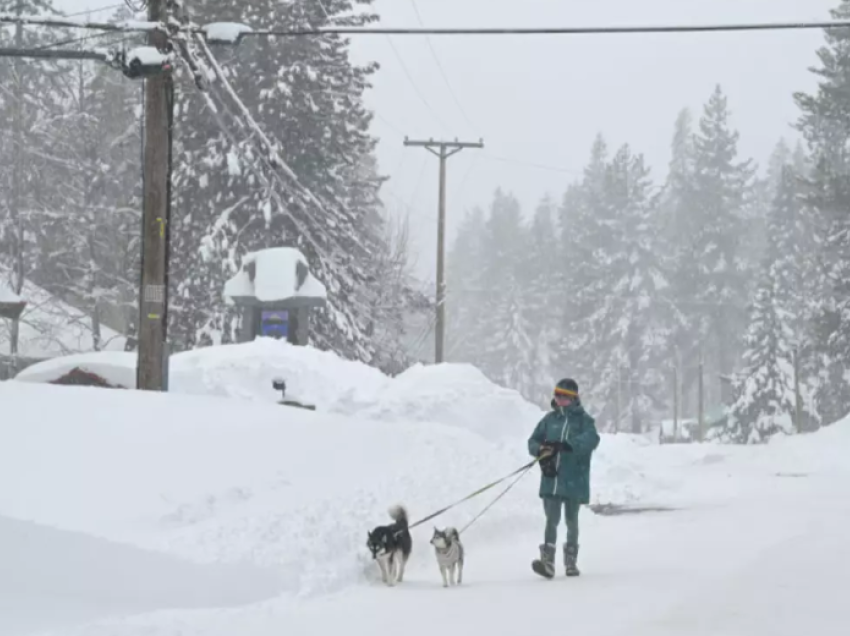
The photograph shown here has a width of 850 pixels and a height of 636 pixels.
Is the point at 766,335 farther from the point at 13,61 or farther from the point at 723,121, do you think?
the point at 13,61

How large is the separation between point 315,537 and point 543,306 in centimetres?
8863

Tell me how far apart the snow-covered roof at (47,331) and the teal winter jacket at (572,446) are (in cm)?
3288

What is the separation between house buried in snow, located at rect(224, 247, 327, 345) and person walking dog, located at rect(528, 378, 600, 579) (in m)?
15.0

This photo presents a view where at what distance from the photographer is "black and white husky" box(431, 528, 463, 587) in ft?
32.3

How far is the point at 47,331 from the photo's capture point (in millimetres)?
40531

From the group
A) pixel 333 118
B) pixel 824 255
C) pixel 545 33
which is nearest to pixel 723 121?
pixel 824 255

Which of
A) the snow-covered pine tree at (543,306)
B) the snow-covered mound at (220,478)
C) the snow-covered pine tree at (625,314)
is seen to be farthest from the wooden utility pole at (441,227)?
the snow-covered pine tree at (543,306)

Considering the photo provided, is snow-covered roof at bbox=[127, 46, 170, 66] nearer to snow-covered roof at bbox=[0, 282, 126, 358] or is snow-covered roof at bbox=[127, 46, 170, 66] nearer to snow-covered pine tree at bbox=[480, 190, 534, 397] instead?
snow-covered roof at bbox=[0, 282, 126, 358]

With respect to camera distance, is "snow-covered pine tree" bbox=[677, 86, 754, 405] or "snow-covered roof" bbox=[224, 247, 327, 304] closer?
"snow-covered roof" bbox=[224, 247, 327, 304]

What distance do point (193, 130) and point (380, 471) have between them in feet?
81.8

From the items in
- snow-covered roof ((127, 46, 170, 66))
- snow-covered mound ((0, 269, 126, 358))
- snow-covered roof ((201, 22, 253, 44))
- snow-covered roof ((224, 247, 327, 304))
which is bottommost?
snow-covered mound ((0, 269, 126, 358))

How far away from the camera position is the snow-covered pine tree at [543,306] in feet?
312

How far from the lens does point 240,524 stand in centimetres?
1025

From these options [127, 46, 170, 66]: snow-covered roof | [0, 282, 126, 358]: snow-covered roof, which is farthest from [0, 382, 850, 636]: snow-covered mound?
[0, 282, 126, 358]: snow-covered roof
